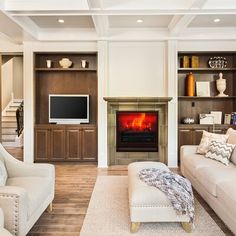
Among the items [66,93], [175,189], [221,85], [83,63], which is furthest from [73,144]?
[175,189]

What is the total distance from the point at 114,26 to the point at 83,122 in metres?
2.28

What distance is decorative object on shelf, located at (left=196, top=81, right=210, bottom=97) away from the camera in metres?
6.75

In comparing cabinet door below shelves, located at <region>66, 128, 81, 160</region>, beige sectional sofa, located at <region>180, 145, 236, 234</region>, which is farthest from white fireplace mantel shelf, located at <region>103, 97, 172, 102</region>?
beige sectional sofa, located at <region>180, 145, 236, 234</region>

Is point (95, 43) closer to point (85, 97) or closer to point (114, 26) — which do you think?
point (114, 26)

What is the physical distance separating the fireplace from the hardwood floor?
1.87ft

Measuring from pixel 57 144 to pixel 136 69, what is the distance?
248 centimetres

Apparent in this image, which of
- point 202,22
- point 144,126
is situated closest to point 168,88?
point 144,126

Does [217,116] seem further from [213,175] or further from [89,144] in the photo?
[213,175]

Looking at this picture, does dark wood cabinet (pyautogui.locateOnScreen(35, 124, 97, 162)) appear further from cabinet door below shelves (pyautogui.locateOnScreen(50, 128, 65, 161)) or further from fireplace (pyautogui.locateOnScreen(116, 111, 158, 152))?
fireplace (pyautogui.locateOnScreen(116, 111, 158, 152))

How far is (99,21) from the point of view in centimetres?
521

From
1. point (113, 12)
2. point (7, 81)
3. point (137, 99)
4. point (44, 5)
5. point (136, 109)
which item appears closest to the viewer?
point (44, 5)

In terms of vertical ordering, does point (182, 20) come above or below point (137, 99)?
above

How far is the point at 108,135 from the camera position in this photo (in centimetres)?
649

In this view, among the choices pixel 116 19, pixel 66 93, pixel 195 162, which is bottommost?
pixel 195 162
